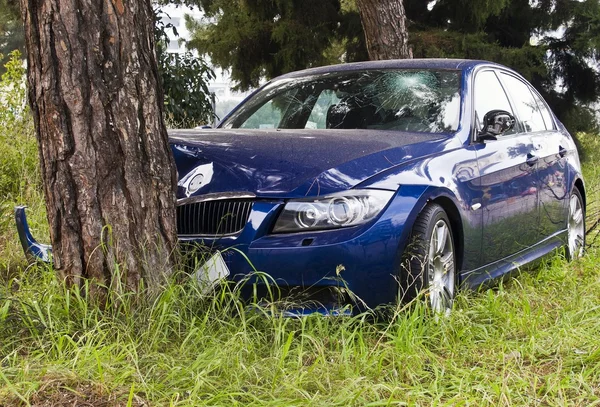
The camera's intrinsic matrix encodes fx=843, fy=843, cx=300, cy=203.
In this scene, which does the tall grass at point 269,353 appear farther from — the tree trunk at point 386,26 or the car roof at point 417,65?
the tree trunk at point 386,26

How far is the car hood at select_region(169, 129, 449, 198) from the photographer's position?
143 inches

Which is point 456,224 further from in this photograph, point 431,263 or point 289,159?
point 289,159

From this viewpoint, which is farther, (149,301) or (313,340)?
(149,301)

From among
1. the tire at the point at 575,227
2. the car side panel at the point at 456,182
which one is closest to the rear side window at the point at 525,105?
the tire at the point at 575,227

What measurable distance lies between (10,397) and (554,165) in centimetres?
408

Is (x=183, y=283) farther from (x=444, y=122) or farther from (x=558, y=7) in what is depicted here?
(x=558, y=7)

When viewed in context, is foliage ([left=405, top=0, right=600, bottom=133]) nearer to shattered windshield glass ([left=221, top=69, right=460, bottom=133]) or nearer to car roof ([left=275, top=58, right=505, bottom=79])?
car roof ([left=275, top=58, right=505, bottom=79])

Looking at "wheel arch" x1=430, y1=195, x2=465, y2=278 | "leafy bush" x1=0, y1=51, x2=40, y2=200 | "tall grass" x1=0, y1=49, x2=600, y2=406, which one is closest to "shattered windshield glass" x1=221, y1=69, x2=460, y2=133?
"wheel arch" x1=430, y1=195, x2=465, y2=278

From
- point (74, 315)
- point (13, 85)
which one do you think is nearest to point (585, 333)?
point (74, 315)

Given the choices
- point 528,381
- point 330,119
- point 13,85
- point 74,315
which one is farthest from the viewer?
point 13,85

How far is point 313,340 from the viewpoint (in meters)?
3.16

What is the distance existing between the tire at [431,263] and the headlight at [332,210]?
0.24 m

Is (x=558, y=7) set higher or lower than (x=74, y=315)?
higher

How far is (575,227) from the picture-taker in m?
6.23
